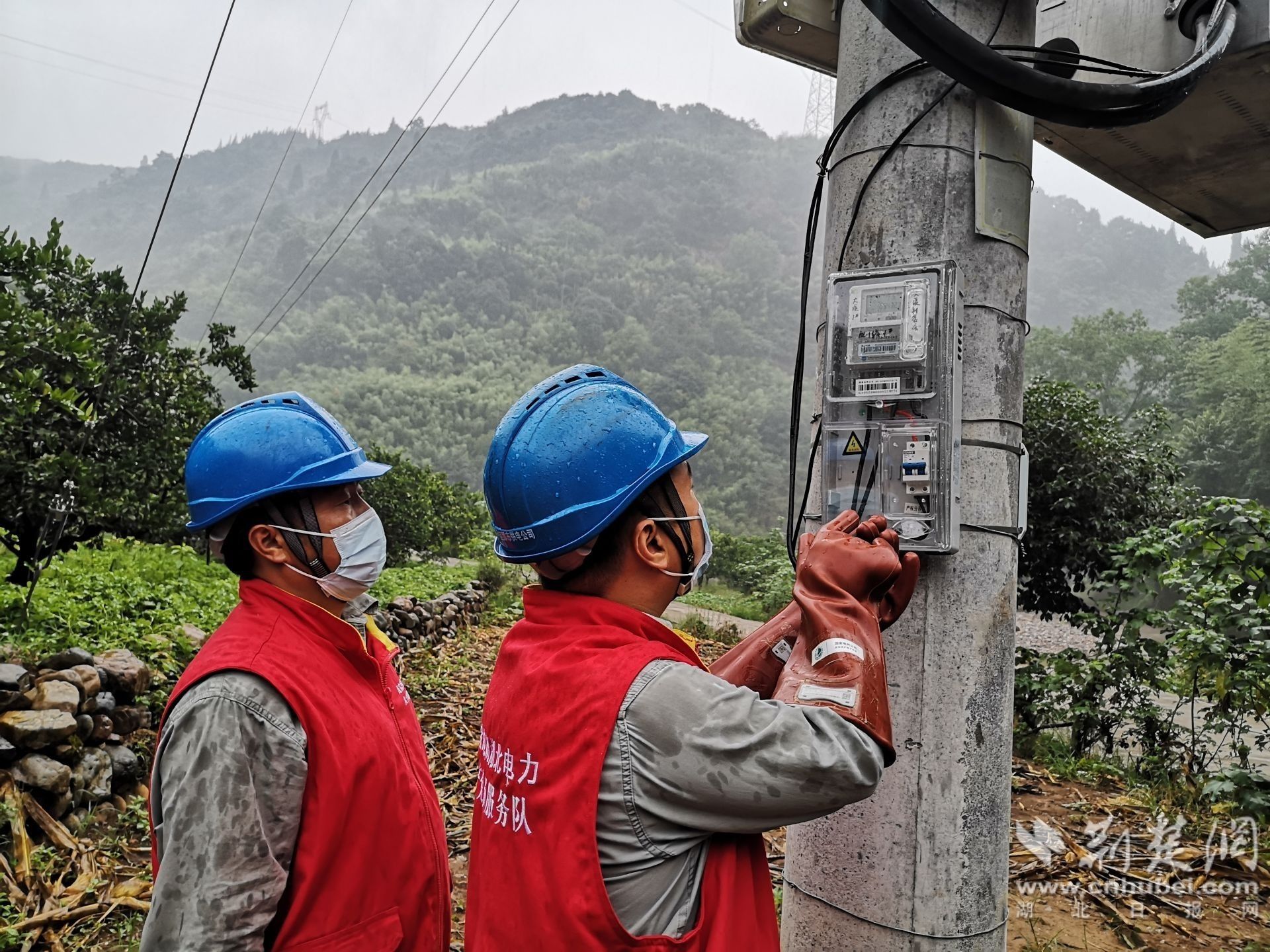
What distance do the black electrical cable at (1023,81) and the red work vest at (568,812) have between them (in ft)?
4.76

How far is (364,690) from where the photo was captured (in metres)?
2.05

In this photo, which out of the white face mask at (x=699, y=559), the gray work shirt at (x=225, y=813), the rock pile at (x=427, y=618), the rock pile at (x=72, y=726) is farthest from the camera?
the rock pile at (x=427, y=618)

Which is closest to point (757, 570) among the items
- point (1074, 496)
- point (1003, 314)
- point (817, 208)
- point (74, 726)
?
point (1074, 496)

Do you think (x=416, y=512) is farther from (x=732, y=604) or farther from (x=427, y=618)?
(x=732, y=604)

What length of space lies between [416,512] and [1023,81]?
14.3 metres

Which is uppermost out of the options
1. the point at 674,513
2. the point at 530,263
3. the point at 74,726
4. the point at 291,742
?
the point at 530,263

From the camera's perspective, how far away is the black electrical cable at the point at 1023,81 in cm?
195

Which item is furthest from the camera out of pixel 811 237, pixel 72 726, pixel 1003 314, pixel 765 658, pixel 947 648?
pixel 72 726

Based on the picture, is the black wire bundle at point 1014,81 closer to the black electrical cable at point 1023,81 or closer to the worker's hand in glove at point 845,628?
the black electrical cable at point 1023,81

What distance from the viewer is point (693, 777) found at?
130cm

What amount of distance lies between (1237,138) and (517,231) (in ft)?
409

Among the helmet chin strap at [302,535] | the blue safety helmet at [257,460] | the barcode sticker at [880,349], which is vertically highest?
the barcode sticker at [880,349]

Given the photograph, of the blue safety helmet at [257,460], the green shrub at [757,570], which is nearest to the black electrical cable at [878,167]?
the blue safety helmet at [257,460]

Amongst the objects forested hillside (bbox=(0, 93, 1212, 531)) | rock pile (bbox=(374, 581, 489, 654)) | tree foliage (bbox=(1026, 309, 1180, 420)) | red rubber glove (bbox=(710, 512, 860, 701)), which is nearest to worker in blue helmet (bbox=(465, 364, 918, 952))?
red rubber glove (bbox=(710, 512, 860, 701))
